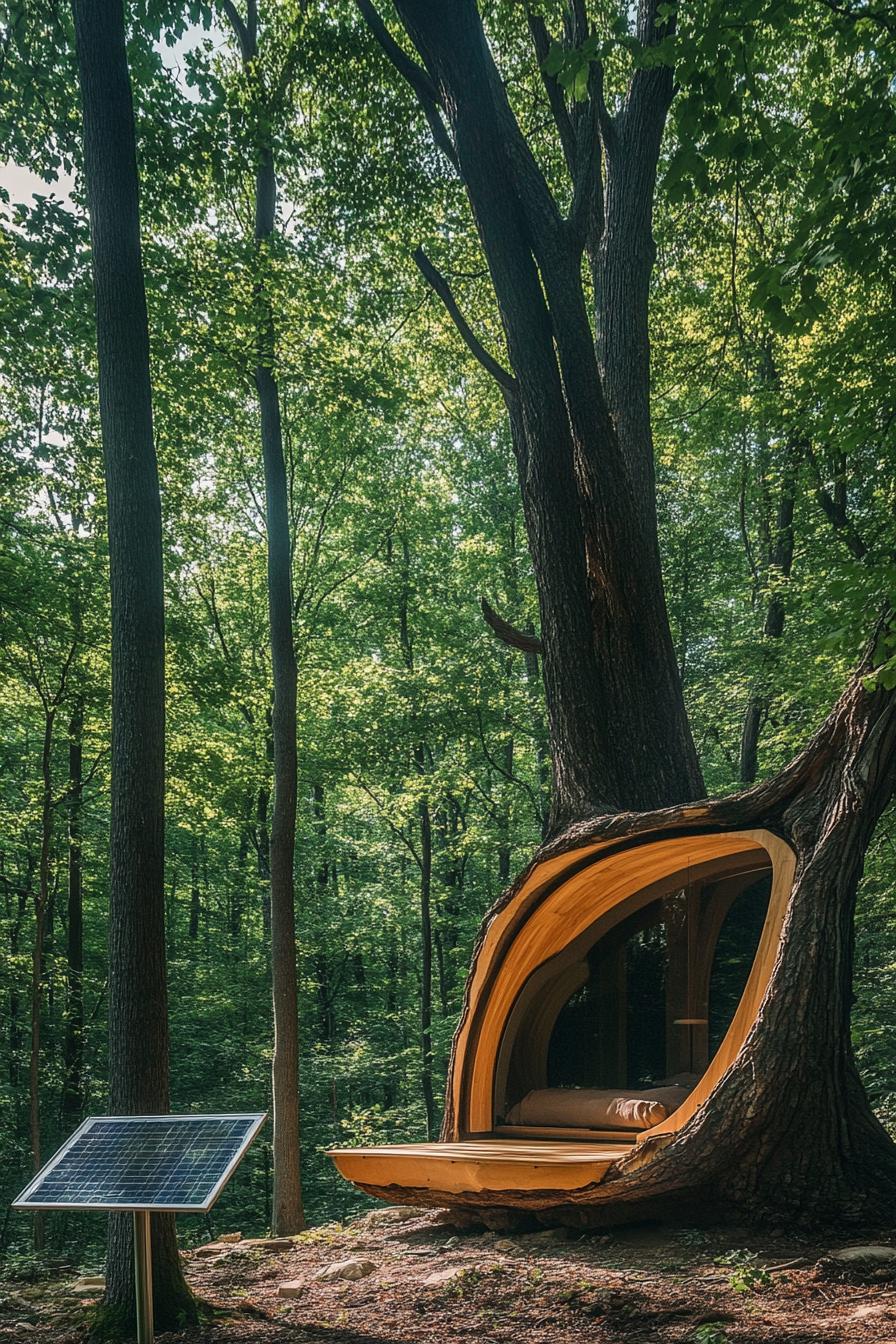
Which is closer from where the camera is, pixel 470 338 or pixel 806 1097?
pixel 806 1097

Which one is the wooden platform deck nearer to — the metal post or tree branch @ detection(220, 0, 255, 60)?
the metal post

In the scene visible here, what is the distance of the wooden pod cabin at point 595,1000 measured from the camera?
599cm

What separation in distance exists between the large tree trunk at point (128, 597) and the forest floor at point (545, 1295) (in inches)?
27.4

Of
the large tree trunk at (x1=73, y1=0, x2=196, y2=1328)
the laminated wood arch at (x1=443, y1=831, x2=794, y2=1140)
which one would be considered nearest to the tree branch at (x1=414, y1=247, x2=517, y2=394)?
the large tree trunk at (x1=73, y1=0, x2=196, y2=1328)

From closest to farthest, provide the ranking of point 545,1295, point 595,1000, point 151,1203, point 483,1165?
point 151,1203 < point 545,1295 < point 483,1165 < point 595,1000

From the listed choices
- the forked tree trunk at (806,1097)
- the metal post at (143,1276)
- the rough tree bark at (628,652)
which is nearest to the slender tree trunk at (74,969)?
the rough tree bark at (628,652)

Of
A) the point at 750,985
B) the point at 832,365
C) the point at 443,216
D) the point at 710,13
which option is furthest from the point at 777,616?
the point at 710,13

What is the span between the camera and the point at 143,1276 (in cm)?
348

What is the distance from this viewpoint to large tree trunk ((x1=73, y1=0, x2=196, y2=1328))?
4676 mm

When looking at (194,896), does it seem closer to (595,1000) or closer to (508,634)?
(508,634)

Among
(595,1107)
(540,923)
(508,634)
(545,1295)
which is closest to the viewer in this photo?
(545,1295)

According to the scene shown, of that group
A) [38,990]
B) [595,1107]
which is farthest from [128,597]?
[38,990]

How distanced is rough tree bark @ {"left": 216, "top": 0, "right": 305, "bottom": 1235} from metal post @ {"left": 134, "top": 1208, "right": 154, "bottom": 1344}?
6038mm

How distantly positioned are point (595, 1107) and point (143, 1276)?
146 inches
